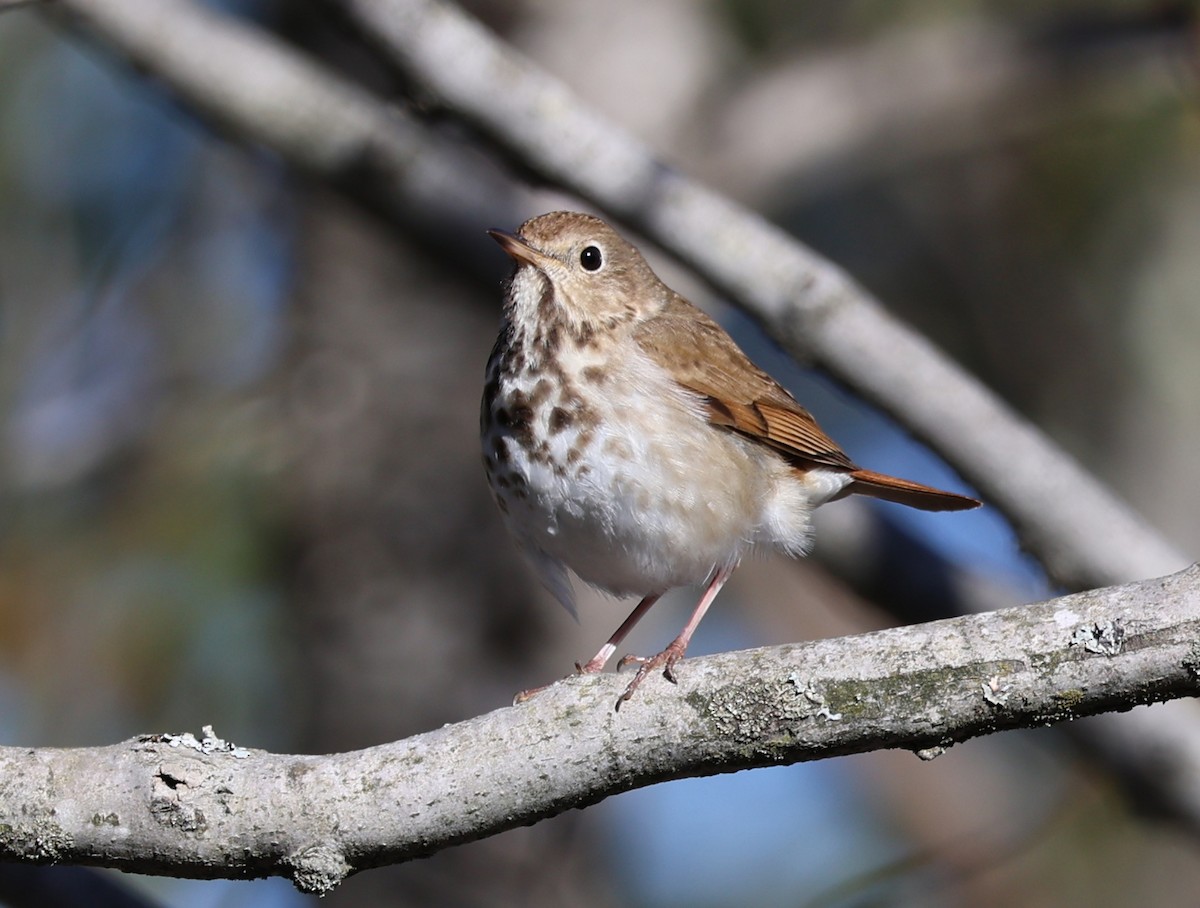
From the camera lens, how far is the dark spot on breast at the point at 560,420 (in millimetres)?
4211

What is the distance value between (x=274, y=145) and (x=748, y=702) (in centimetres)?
284

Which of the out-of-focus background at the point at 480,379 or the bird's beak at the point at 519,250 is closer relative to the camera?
the bird's beak at the point at 519,250

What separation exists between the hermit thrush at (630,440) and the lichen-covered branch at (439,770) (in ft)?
3.21

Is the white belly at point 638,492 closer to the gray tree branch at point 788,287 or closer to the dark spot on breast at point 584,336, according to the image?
the dark spot on breast at point 584,336

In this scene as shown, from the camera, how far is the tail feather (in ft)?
15.0

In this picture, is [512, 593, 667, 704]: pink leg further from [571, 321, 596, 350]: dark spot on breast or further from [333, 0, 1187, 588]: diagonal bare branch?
[333, 0, 1187, 588]: diagonal bare branch

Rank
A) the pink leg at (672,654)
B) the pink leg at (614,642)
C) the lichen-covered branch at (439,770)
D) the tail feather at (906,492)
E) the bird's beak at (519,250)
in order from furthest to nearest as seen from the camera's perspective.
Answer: the tail feather at (906,492) < the bird's beak at (519,250) < the pink leg at (614,642) < the pink leg at (672,654) < the lichen-covered branch at (439,770)

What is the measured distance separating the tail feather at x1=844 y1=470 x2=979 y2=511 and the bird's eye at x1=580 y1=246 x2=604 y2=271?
1.13 m

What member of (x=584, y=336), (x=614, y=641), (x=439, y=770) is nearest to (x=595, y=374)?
(x=584, y=336)

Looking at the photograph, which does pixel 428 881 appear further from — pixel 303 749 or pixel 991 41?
pixel 991 41

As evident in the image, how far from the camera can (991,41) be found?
6156mm

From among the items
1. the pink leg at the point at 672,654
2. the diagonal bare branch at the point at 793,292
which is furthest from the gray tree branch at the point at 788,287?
the pink leg at the point at 672,654

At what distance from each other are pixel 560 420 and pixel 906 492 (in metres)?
1.30

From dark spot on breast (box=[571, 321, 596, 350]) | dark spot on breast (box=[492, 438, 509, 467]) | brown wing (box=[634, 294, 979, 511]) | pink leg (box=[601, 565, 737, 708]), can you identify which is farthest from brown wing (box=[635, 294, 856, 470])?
dark spot on breast (box=[492, 438, 509, 467])
